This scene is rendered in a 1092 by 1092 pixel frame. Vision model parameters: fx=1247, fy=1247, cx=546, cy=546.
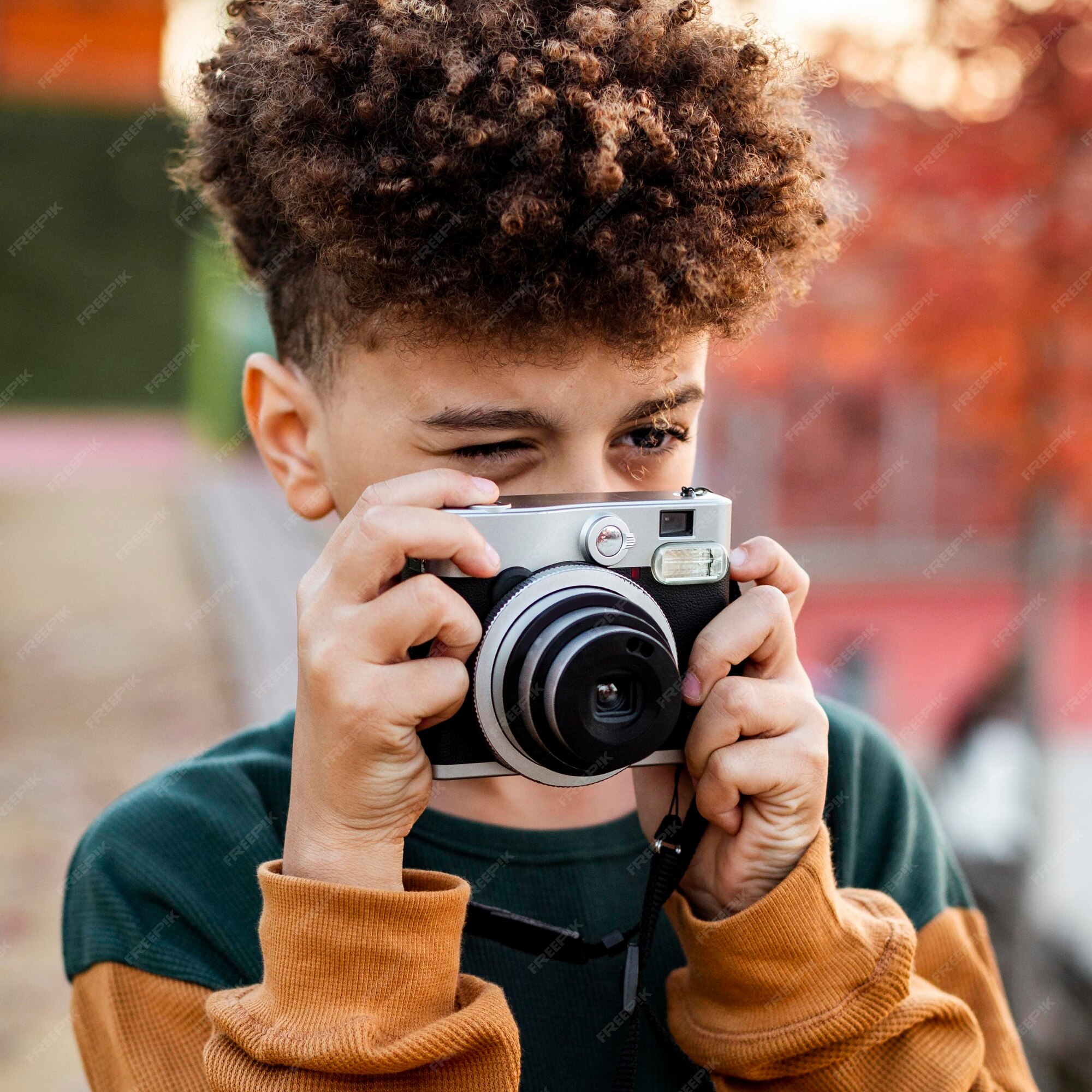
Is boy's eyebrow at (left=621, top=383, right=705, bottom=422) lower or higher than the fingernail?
higher

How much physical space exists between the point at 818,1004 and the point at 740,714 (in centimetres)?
30

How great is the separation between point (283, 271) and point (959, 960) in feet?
3.73

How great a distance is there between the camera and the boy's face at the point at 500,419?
49.6 inches

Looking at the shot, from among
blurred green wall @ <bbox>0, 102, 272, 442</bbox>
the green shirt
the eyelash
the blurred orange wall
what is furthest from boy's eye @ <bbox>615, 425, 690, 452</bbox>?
the blurred orange wall

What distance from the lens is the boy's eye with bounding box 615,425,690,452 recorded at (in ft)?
4.50

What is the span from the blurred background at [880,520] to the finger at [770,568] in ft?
0.94

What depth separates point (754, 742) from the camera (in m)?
1.26

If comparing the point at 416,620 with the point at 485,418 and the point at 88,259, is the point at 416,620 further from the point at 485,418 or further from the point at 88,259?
the point at 88,259

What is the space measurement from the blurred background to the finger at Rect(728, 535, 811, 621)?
287 mm

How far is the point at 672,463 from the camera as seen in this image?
1433 mm

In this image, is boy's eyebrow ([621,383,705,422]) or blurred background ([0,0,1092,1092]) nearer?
boy's eyebrow ([621,383,705,422])

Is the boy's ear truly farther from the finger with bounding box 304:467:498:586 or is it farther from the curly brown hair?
the finger with bounding box 304:467:498:586

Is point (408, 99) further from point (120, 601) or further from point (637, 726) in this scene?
point (120, 601)

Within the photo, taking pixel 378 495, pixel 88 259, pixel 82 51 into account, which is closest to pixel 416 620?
pixel 378 495
